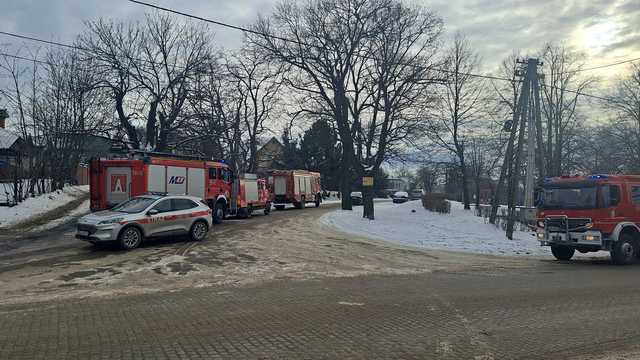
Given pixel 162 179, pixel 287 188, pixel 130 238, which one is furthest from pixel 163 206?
pixel 287 188

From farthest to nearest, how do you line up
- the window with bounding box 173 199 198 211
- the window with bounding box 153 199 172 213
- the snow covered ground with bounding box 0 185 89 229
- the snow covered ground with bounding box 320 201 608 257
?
the snow covered ground with bounding box 0 185 89 229, the snow covered ground with bounding box 320 201 608 257, the window with bounding box 173 199 198 211, the window with bounding box 153 199 172 213

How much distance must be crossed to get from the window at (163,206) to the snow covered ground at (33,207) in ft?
31.9

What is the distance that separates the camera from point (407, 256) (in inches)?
599

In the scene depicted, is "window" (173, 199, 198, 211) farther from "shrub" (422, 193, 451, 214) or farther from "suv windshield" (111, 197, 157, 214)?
A: "shrub" (422, 193, 451, 214)

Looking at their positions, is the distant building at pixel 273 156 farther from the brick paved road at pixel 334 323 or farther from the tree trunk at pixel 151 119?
the brick paved road at pixel 334 323

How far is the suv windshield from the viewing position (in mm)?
15250

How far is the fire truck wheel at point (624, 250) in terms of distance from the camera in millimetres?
14156

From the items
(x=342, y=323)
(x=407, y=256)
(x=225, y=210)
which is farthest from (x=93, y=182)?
(x=342, y=323)

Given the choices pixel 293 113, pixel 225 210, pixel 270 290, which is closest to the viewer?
pixel 270 290

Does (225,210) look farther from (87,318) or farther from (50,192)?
(87,318)

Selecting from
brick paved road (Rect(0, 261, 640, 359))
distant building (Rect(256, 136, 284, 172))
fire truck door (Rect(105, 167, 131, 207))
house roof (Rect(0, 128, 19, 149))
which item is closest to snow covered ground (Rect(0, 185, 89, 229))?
fire truck door (Rect(105, 167, 131, 207))

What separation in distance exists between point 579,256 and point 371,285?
1032cm

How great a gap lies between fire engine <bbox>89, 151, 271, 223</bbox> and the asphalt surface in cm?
1152

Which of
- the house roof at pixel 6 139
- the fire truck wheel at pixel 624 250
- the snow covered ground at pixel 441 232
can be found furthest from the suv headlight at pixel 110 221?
the house roof at pixel 6 139
